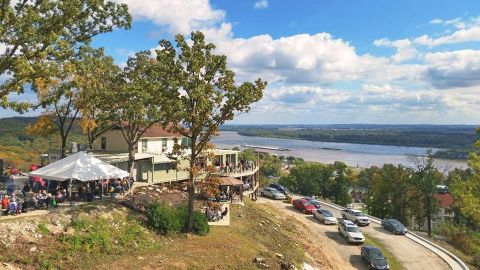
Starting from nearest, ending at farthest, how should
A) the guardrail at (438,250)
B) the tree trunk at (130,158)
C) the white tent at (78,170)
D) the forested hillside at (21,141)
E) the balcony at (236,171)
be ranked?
1. the white tent at (78,170)
2. the guardrail at (438,250)
3. the tree trunk at (130,158)
4. the balcony at (236,171)
5. the forested hillside at (21,141)

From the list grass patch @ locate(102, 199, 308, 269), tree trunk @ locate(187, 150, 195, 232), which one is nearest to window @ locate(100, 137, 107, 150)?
grass patch @ locate(102, 199, 308, 269)

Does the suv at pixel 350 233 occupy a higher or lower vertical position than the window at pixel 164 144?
lower

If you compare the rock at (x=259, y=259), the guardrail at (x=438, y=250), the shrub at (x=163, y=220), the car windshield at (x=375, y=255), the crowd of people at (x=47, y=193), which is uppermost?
the crowd of people at (x=47, y=193)

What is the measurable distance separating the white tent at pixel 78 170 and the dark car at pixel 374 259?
18.8 m

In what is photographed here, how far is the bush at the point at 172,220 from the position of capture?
2521cm

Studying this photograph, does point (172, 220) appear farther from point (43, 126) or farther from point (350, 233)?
point (43, 126)

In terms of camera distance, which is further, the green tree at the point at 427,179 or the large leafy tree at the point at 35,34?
the green tree at the point at 427,179

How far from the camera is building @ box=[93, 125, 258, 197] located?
128 ft

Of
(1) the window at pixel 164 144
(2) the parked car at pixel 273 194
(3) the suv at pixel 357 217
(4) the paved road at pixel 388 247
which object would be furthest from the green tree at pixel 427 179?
(1) the window at pixel 164 144

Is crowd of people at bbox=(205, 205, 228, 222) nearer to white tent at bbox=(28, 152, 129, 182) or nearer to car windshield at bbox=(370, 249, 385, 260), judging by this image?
white tent at bbox=(28, 152, 129, 182)

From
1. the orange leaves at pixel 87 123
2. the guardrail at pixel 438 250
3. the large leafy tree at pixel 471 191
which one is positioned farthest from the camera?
the orange leaves at pixel 87 123

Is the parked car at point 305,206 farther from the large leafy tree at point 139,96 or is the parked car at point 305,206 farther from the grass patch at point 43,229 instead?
the grass patch at point 43,229

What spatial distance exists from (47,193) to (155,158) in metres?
14.5

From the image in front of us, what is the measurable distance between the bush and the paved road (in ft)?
43.2
